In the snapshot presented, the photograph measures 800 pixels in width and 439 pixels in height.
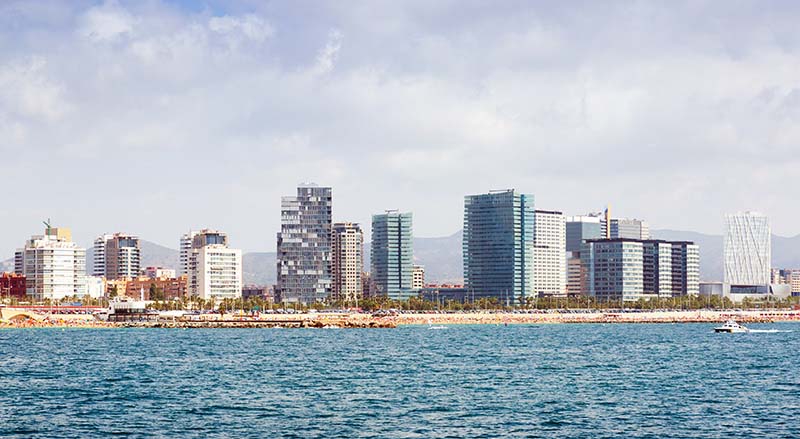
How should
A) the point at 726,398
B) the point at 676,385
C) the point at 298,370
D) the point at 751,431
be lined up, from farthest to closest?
the point at 298,370 < the point at 676,385 < the point at 726,398 < the point at 751,431

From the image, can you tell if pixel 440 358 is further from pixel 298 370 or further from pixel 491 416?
pixel 491 416

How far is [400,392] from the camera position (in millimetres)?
92500

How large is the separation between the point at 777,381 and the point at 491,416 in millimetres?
36526

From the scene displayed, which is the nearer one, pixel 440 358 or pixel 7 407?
pixel 7 407

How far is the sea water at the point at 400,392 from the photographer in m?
71.7

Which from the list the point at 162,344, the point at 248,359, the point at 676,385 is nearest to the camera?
the point at 676,385

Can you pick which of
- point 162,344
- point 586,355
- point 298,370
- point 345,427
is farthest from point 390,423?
point 162,344

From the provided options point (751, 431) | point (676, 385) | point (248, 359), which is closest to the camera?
point (751, 431)

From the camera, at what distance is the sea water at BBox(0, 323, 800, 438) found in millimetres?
71688

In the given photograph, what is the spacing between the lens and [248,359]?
134750 millimetres

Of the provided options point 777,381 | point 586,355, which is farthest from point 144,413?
point 586,355

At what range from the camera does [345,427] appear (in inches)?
2820

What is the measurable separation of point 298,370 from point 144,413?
38174 mm

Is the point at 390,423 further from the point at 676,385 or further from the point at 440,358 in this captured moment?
the point at 440,358
